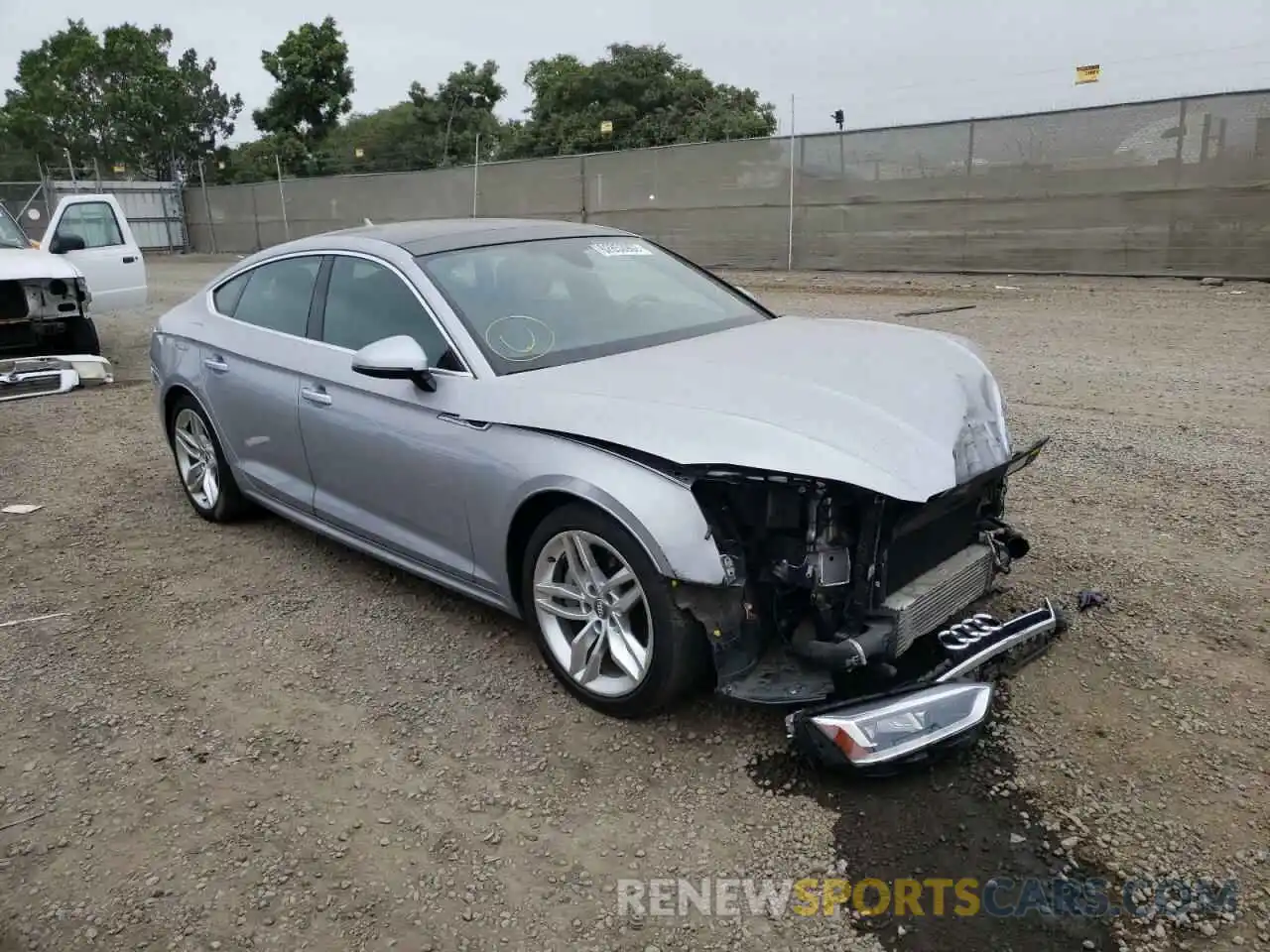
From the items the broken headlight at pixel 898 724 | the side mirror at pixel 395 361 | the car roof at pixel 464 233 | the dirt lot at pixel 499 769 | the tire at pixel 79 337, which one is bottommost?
the dirt lot at pixel 499 769

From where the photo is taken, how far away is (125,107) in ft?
153

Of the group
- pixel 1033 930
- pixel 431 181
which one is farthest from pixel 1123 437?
pixel 431 181

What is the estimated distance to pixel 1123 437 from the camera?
6.21 meters

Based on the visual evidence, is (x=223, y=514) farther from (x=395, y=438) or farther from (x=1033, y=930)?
(x=1033, y=930)

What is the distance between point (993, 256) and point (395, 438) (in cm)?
1453

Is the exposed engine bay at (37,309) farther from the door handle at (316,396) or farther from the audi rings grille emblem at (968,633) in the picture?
the audi rings grille emblem at (968,633)

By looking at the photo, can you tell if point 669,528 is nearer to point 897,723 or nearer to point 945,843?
point 897,723

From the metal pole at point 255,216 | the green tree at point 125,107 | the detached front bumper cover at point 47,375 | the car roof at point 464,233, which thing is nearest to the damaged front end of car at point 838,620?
the car roof at point 464,233

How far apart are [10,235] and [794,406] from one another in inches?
402

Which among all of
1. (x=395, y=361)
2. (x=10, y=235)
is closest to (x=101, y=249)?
(x=10, y=235)

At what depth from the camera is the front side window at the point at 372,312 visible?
12.5 ft

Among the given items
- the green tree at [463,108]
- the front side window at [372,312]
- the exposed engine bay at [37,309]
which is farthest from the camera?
the green tree at [463,108]

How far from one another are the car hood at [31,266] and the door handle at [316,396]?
21.3ft

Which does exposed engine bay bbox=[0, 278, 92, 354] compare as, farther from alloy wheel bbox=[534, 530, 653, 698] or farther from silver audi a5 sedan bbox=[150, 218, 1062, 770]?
alloy wheel bbox=[534, 530, 653, 698]
